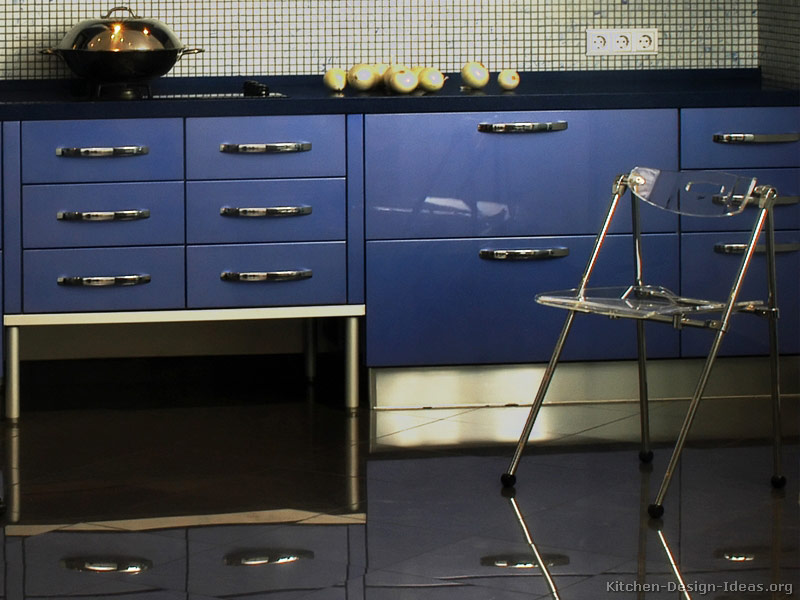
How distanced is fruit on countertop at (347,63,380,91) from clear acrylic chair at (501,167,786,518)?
118 centimetres

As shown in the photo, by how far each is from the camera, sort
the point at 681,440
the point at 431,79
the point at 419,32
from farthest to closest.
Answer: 1. the point at 419,32
2. the point at 431,79
3. the point at 681,440

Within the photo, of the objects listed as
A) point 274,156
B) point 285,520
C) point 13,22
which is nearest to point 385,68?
point 274,156

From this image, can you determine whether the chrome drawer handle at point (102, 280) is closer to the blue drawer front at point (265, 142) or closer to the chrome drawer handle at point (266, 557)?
the blue drawer front at point (265, 142)

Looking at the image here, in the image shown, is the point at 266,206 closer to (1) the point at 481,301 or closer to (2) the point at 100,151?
(2) the point at 100,151

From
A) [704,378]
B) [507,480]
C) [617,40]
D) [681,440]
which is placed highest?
[617,40]

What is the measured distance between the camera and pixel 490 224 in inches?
153

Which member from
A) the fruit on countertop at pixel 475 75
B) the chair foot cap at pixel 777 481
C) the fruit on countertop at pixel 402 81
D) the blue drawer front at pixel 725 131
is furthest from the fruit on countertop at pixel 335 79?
the chair foot cap at pixel 777 481

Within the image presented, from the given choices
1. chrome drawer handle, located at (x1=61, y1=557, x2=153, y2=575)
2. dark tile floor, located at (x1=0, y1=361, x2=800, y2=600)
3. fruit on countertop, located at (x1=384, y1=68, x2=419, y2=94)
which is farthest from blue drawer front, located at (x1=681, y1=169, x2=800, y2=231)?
chrome drawer handle, located at (x1=61, y1=557, x2=153, y2=575)

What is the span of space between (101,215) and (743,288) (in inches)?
70.9

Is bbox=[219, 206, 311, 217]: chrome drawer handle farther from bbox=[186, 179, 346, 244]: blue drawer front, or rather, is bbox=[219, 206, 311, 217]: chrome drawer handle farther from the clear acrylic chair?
the clear acrylic chair

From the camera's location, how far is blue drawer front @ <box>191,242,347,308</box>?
384 cm

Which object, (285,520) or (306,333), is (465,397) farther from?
(285,520)

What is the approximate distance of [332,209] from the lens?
3.85 meters

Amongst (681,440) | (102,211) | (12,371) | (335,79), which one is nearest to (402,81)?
(335,79)
